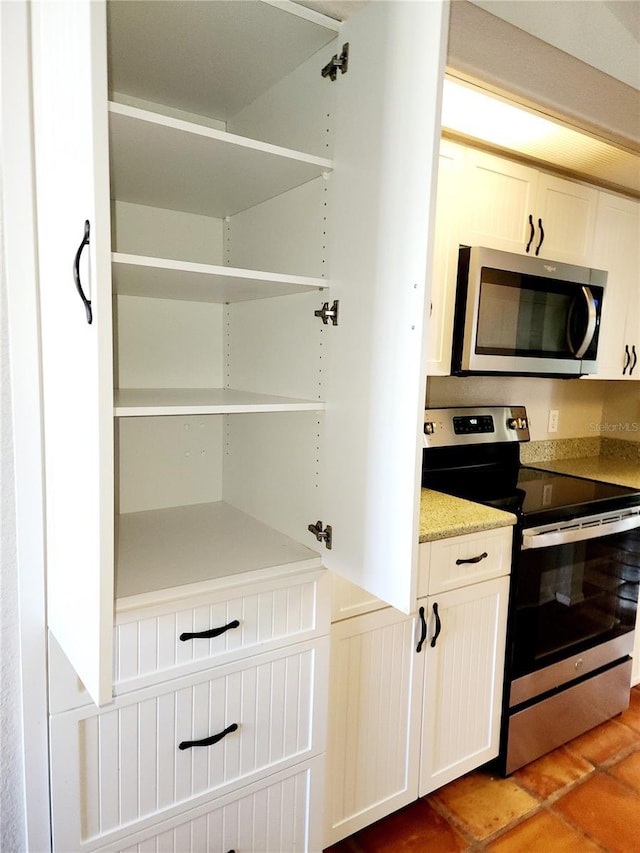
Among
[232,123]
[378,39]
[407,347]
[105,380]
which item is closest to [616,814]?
[407,347]

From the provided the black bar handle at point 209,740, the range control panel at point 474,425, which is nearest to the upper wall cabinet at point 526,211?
the range control panel at point 474,425

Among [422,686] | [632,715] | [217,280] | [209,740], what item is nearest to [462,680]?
[422,686]

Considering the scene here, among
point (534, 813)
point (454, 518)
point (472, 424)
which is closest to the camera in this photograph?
point (454, 518)

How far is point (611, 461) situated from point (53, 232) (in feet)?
8.64

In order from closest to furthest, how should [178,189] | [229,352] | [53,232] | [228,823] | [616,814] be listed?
[53,232] < [228,823] < [178,189] < [229,352] < [616,814]

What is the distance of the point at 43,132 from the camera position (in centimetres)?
98

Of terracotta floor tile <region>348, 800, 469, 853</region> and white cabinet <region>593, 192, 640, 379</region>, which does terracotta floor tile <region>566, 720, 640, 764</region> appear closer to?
terracotta floor tile <region>348, 800, 469, 853</region>

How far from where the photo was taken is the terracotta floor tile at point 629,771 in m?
1.88

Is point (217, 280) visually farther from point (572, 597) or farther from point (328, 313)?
point (572, 597)

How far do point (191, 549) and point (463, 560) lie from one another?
0.77 metres

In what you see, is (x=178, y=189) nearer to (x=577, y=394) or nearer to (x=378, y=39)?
(x=378, y=39)

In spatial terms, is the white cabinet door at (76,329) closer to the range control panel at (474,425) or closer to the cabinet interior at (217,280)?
the cabinet interior at (217,280)

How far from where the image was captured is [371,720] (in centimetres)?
149

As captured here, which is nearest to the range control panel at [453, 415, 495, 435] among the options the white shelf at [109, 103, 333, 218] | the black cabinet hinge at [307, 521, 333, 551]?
the black cabinet hinge at [307, 521, 333, 551]
